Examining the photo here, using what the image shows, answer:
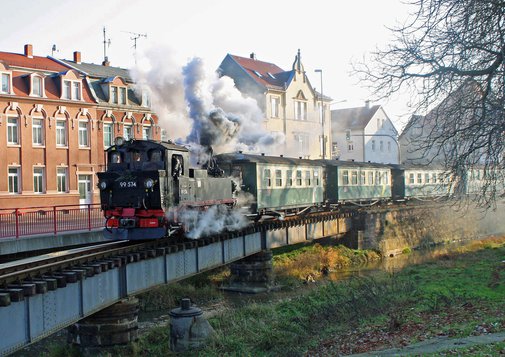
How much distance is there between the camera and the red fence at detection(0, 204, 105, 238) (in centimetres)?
2089

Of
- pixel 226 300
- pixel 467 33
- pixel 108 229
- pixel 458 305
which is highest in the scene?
pixel 467 33

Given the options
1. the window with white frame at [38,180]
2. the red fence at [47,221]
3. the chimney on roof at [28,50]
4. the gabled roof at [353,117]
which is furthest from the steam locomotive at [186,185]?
the gabled roof at [353,117]

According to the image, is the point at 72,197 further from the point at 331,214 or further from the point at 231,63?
the point at 231,63

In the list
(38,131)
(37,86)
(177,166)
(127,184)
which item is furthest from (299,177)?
(37,86)

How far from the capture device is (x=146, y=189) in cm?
1673

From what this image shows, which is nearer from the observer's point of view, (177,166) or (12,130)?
(177,166)

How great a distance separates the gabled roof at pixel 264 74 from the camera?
52.6m

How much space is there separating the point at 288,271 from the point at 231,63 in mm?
28415

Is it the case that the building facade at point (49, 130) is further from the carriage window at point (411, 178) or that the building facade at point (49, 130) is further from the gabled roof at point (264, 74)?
the carriage window at point (411, 178)

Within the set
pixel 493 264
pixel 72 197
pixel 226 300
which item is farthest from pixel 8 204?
pixel 493 264

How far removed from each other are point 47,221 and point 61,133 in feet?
59.2

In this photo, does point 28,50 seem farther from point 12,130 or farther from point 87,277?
point 87,277

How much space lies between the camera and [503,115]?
12.4 meters

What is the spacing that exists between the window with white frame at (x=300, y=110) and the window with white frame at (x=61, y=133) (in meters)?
23.5
